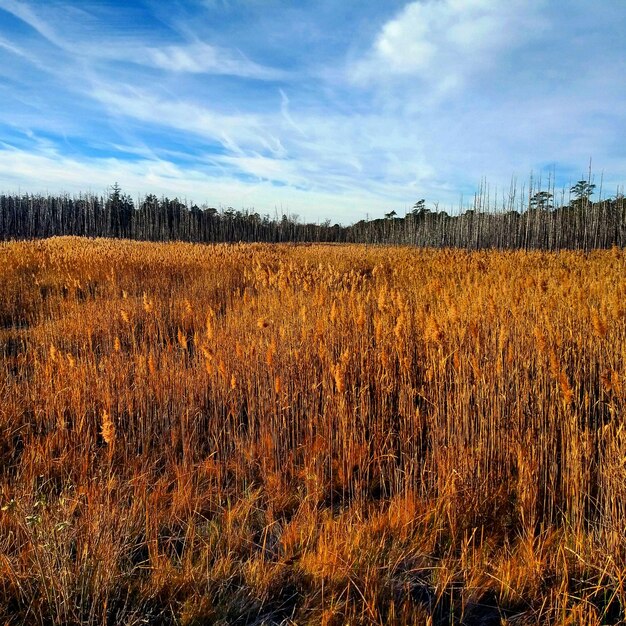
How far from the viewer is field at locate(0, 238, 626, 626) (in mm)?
1513

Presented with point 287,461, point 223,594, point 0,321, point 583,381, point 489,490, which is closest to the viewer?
point 223,594

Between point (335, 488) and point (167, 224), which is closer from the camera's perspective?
point (335, 488)

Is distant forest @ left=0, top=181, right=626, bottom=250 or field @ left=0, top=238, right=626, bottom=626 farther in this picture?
distant forest @ left=0, top=181, right=626, bottom=250

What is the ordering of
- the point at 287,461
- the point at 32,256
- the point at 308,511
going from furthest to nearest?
1. the point at 32,256
2. the point at 287,461
3. the point at 308,511

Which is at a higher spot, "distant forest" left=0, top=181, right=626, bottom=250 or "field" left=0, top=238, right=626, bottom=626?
"distant forest" left=0, top=181, right=626, bottom=250

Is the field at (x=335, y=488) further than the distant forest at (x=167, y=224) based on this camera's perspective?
No

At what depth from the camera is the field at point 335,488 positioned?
151 centimetres

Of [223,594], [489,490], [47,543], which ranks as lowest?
[223,594]

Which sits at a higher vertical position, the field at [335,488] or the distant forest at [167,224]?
the distant forest at [167,224]

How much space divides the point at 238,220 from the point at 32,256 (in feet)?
150

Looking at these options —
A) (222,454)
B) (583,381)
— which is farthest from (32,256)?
(583,381)

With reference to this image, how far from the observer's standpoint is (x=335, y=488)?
243 cm

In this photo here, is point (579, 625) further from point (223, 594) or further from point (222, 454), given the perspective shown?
point (222, 454)

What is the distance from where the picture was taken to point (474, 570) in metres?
1.64
